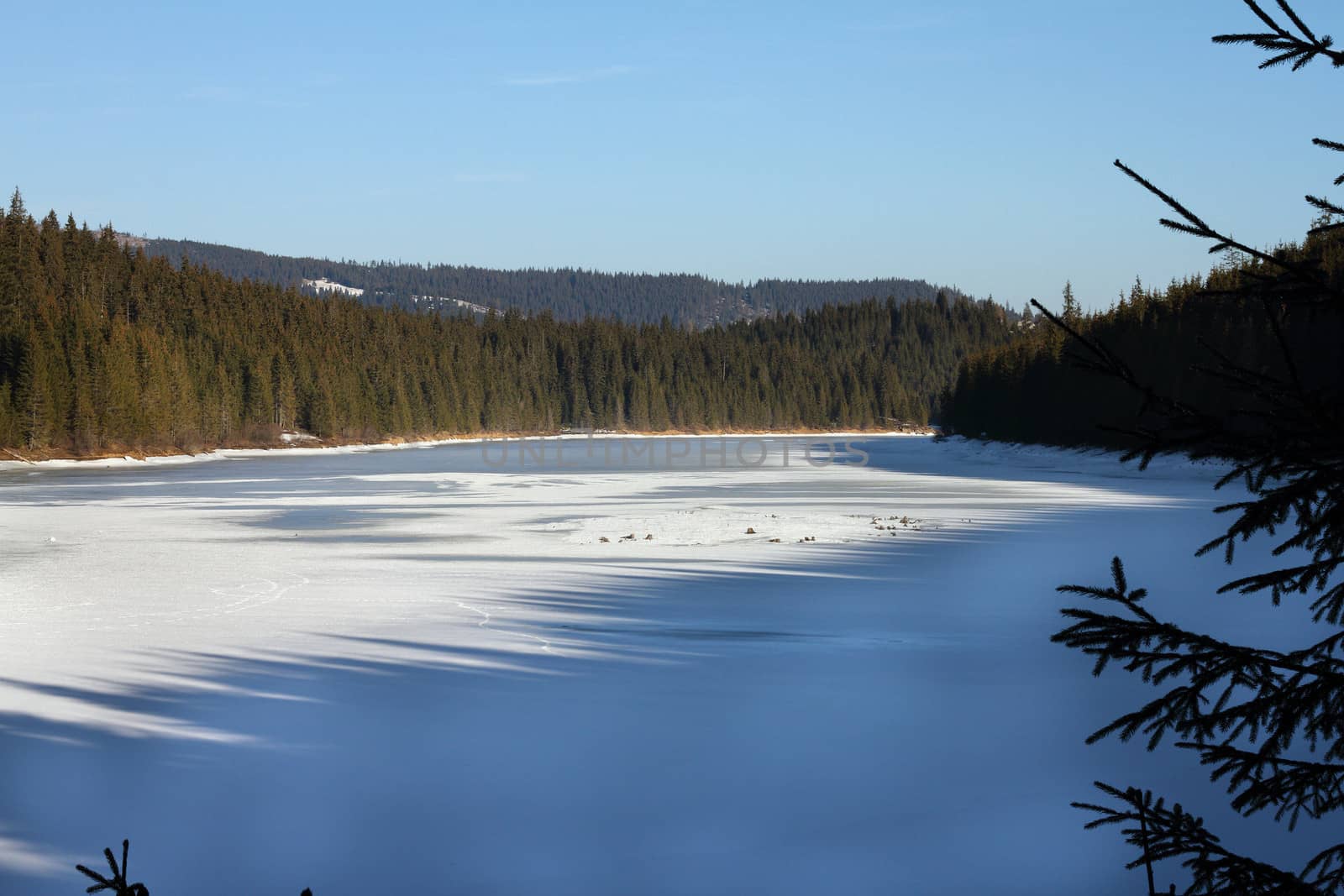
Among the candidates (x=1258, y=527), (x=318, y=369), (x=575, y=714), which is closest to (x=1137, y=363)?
(x=575, y=714)

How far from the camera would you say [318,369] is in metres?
111

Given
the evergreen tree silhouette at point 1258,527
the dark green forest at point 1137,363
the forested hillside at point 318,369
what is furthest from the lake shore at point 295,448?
the evergreen tree silhouette at point 1258,527

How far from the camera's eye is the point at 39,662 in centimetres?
1037

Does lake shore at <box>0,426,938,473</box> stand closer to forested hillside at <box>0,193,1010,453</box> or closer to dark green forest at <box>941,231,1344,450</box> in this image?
forested hillside at <box>0,193,1010,453</box>

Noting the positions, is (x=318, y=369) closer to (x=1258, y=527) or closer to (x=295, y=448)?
(x=295, y=448)

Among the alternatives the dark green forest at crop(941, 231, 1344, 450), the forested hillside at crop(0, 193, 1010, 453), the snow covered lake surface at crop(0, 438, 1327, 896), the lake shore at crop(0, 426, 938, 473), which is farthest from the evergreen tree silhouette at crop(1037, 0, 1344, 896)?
the forested hillside at crop(0, 193, 1010, 453)

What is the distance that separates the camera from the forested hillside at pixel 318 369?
7612 centimetres

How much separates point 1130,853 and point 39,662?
8.80m

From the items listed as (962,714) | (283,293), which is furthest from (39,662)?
(283,293)

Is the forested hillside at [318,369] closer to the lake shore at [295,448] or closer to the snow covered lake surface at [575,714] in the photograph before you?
the lake shore at [295,448]

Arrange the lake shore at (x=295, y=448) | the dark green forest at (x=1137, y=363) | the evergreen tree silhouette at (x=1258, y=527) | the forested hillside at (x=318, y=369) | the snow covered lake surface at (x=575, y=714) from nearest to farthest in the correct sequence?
the evergreen tree silhouette at (x=1258, y=527), the snow covered lake surface at (x=575, y=714), the dark green forest at (x=1137, y=363), the lake shore at (x=295, y=448), the forested hillside at (x=318, y=369)

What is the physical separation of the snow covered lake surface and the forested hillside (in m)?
62.0

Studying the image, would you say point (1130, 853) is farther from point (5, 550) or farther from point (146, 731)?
point (5, 550)

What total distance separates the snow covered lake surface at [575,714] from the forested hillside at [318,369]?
203 feet
